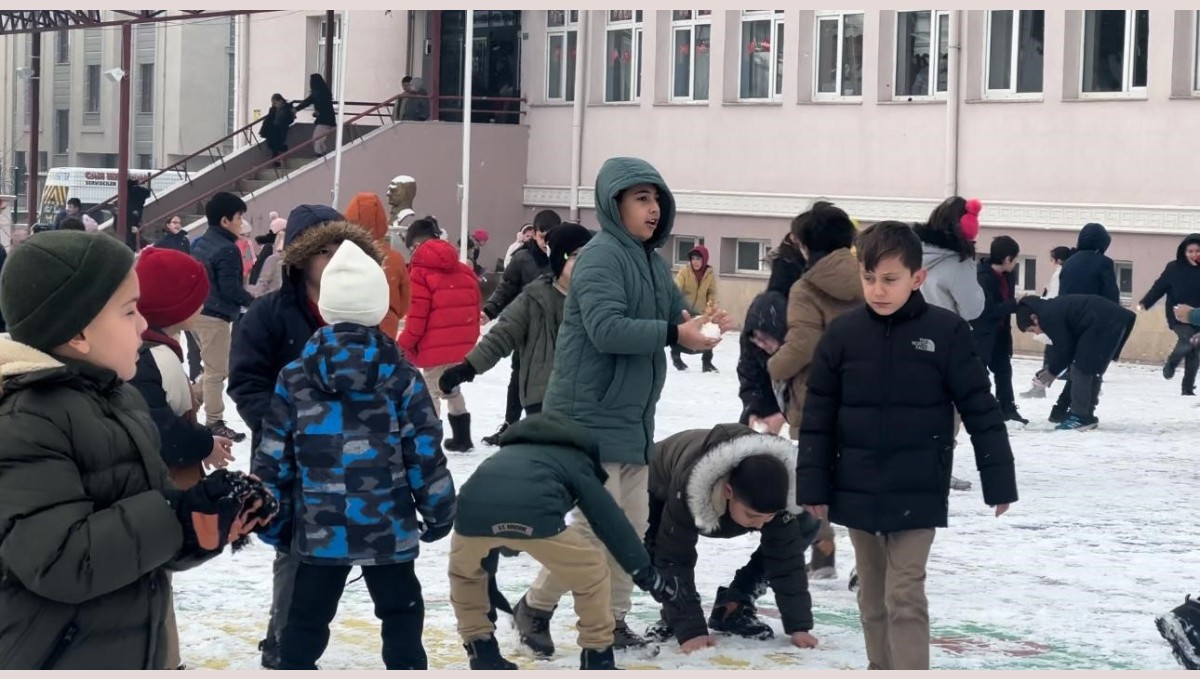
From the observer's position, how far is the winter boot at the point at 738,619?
6.62m

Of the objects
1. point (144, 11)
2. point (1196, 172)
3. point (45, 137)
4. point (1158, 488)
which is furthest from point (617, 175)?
point (45, 137)

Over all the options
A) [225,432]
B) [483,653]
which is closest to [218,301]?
[225,432]

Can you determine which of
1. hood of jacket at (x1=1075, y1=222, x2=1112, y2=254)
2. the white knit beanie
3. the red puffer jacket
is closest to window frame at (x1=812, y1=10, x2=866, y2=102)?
hood of jacket at (x1=1075, y1=222, x2=1112, y2=254)

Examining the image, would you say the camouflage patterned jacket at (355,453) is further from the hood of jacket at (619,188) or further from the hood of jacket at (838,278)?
the hood of jacket at (838,278)

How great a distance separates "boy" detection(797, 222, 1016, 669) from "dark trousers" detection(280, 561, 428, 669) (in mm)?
1244

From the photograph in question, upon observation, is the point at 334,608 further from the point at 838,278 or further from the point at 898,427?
the point at 838,278

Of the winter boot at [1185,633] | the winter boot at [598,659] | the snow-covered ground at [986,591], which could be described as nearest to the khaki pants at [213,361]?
the snow-covered ground at [986,591]

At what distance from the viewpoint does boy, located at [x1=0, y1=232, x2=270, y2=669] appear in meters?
3.37

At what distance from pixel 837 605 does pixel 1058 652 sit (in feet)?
3.32

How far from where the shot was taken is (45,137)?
61.5m

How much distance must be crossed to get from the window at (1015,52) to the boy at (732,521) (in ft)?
57.1

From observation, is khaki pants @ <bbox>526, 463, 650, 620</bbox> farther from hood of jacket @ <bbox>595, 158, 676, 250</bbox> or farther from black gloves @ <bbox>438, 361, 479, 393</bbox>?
black gloves @ <bbox>438, 361, 479, 393</bbox>

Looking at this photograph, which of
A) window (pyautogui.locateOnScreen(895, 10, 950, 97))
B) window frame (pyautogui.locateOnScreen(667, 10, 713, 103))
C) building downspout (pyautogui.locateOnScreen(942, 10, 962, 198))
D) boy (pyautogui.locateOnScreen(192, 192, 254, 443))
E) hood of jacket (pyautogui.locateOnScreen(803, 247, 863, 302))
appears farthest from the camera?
window frame (pyautogui.locateOnScreen(667, 10, 713, 103))

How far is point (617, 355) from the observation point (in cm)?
632
